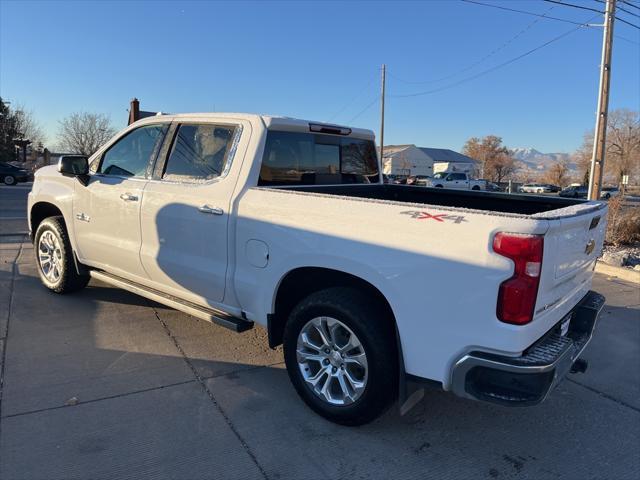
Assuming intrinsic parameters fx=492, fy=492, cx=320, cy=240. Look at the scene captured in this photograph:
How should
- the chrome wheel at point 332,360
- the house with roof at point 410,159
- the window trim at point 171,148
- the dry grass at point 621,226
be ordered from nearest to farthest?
the chrome wheel at point 332,360 < the window trim at point 171,148 < the dry grass at point 621,226 < the house with roof at point 410,159

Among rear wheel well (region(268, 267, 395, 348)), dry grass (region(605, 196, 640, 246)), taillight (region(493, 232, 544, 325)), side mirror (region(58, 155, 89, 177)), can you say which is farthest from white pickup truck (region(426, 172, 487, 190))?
taillight (region(493, 232, 544, 325))

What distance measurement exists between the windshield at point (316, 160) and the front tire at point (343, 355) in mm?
1158

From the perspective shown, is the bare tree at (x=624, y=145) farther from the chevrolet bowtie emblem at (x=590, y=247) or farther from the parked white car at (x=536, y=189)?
the chevrolet bowtie emblem at (x=590, y=247)

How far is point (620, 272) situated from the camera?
779 cm

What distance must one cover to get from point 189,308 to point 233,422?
1.10 metres

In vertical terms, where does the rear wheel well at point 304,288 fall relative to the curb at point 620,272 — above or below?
above

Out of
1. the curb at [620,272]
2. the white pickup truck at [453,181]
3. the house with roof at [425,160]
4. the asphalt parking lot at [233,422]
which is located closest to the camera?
the asphalt parking lot at [233,422]

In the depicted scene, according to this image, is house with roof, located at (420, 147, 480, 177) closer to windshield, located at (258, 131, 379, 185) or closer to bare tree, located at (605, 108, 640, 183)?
bare tree, located at (605, 108, 640, 183)

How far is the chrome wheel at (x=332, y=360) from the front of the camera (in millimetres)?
2994

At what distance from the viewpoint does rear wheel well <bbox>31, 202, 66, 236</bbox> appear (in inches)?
220

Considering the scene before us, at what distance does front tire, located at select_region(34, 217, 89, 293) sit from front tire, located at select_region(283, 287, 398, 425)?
123 inches

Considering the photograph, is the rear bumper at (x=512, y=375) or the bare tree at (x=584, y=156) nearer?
the rear bumper at (x=512, y=375)

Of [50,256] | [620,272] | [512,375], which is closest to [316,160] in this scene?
[512,375]

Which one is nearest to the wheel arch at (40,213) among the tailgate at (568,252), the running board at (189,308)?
the running board at (189,308)
